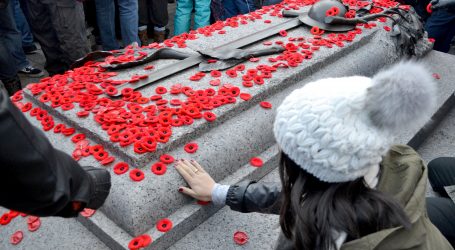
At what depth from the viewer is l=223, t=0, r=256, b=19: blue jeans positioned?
548cm

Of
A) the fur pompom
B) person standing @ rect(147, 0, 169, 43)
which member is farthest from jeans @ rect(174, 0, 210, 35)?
the fur pompom

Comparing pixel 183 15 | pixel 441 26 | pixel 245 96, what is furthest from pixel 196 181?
pixel 441 26

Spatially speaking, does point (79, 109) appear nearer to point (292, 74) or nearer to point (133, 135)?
point (133, 135)

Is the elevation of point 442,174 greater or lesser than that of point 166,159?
lesser

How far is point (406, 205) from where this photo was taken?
49.0 inches

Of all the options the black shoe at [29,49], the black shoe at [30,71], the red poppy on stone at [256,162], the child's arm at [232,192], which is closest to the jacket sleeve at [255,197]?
the child's arm at [232,192]

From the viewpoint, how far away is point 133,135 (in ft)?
6.44

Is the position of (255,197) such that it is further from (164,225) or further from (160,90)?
(160,90)

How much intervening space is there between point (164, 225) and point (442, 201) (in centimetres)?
134

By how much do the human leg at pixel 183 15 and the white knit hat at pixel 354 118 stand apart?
4.16 meters

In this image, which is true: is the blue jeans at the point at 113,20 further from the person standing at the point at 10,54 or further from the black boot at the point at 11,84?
the black boot at the point at 11,84

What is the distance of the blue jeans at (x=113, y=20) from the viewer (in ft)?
14.4

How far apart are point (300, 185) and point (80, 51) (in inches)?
127

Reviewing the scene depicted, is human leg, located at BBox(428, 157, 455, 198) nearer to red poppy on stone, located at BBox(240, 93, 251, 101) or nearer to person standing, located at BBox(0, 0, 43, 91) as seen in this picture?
red poppy on stone, located at BBox(240, 93, 251, 101)
